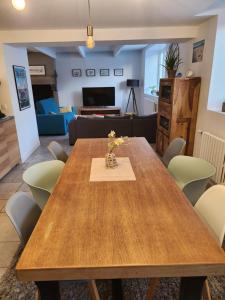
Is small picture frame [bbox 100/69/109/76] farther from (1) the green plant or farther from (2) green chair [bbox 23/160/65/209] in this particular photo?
(2) green chair [bbox 23/160/65/209]

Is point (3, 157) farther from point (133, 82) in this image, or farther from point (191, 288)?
point (133, 82)

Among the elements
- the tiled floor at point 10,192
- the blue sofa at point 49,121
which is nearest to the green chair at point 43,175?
the tiled floor at point 10,192

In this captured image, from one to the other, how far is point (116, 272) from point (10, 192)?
2.56 m

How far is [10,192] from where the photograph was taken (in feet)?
9.67

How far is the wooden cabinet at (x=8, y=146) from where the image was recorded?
3.26 metres

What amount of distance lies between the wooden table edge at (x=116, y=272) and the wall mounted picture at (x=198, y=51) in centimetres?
339

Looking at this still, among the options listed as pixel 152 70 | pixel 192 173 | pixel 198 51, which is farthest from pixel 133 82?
pixel 192 173

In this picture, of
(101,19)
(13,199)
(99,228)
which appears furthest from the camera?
(101,19)

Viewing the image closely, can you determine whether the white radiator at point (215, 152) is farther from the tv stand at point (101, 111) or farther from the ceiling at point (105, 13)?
the tv stand at point (101, 111)

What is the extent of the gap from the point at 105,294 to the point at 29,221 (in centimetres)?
76

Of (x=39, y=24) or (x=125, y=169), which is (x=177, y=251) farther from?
(x=39, y=24)

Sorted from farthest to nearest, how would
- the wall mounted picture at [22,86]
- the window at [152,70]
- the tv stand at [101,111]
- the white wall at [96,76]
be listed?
1. the white wall at [96,76]
2. the tv stand at [101,111]
3. the window at [152,70]
4. the wall mounted picture at [22,86]

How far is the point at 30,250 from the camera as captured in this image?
0.92 metres

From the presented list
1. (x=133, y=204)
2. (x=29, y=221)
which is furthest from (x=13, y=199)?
(x=133, y=204)
